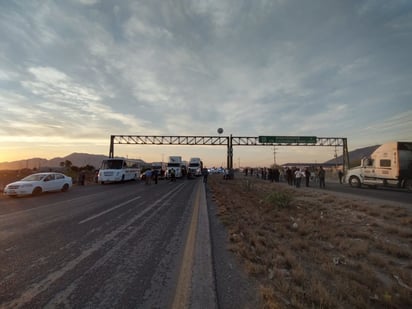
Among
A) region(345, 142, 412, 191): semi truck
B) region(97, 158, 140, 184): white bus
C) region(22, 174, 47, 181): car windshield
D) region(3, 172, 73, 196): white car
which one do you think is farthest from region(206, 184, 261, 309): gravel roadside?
region(97, 158, 140, 184): white bus

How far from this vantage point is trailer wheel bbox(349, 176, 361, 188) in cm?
2438

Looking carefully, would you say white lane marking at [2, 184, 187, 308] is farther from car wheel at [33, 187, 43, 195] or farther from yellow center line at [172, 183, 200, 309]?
car wheel at [33, 187, 43, 195]

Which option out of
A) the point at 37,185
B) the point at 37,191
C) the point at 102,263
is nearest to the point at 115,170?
the point at 37,191

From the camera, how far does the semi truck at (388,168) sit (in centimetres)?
2088

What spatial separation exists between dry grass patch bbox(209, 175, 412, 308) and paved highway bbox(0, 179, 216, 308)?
0.94 m

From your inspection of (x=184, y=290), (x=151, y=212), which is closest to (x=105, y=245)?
(x=184, y=290)

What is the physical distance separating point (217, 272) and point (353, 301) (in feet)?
6.43

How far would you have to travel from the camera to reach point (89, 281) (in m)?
3.60

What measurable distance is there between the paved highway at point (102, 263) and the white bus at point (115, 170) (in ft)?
69.8

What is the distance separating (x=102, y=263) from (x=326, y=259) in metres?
4.34

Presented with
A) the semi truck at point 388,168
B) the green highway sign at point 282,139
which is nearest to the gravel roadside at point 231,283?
the semi truck at point 388,168

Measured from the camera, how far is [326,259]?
15.6ft

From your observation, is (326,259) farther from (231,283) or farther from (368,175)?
(368,175)

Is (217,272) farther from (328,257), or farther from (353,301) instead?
(328,257)
